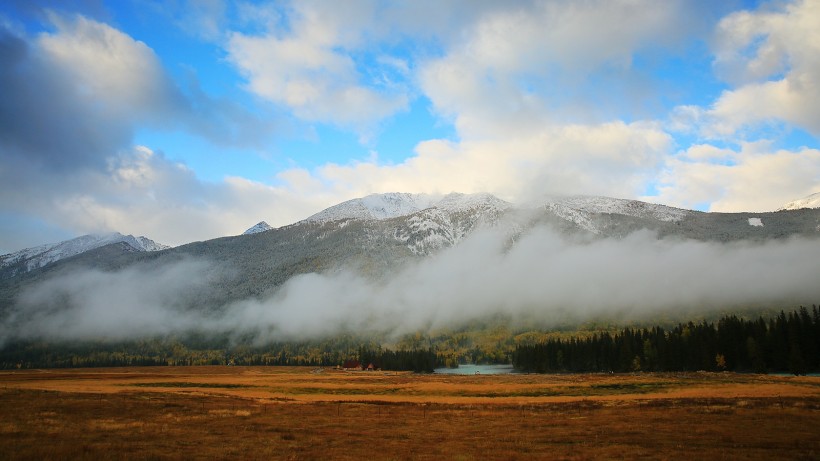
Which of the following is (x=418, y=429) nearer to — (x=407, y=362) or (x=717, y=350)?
(x=717, y=350)

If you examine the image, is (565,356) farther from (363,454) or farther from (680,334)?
(363,454)

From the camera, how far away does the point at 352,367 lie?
198250 mm

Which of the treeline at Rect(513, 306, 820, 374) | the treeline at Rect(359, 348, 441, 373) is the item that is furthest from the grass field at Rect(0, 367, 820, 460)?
the treeline at Rect(359, 348, 441, 373)

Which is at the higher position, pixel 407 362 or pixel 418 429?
pixel 418 429

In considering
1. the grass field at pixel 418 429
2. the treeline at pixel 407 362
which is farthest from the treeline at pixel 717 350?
the grass field at pixel 418 429

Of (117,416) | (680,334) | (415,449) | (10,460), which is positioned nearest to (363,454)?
(415,449)

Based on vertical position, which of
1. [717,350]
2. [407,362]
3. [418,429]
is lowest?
[407,362]

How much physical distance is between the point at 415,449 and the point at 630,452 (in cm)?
1289

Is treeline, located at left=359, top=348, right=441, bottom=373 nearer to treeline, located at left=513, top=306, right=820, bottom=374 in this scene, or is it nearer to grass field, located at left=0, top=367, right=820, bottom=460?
treeline, located at left=513, top=306, right=820, bottom=374

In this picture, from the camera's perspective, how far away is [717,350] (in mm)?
112750

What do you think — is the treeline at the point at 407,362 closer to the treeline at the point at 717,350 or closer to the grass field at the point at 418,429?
the treeline at the point at 717,350

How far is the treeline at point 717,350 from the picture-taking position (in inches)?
4045

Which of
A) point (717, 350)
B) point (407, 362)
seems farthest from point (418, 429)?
point (407, 362)

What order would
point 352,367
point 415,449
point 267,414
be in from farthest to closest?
1. point 352,367
2. point 267,414
3. point 415,449
